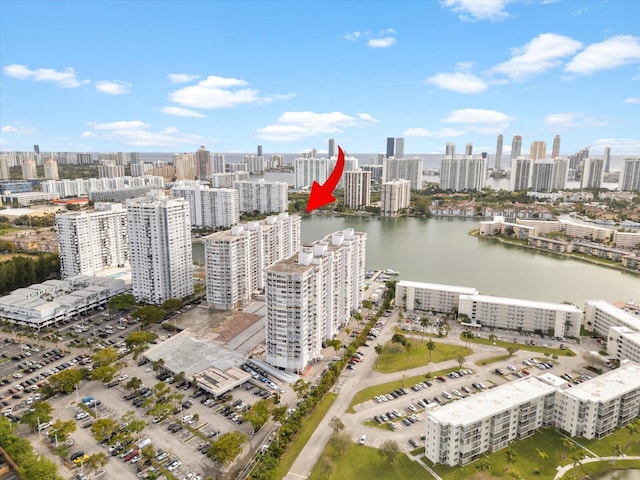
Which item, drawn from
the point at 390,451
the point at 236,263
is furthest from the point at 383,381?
the point at 236,263

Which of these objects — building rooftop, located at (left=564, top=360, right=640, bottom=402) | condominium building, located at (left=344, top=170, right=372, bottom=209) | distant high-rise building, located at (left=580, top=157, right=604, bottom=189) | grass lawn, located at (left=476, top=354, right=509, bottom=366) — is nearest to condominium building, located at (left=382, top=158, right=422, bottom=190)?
condominium building, located at (left=344, top=170, right=372, bottom=209)

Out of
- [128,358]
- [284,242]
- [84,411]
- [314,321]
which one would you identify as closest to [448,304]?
[314,321]

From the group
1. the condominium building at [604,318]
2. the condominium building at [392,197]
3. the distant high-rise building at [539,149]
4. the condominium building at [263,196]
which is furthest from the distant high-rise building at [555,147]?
the condominium building at [604,318]

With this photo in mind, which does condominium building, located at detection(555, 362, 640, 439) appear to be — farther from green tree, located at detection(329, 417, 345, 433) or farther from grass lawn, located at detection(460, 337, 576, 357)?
green tree, located at detection(329, 417, 345, 433)

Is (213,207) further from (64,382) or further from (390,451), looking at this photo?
(390,451)

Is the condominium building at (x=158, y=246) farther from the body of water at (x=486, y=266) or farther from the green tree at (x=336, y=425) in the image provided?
the green tree at (x=336, y=425)

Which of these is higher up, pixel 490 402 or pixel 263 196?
pixel 263 196
